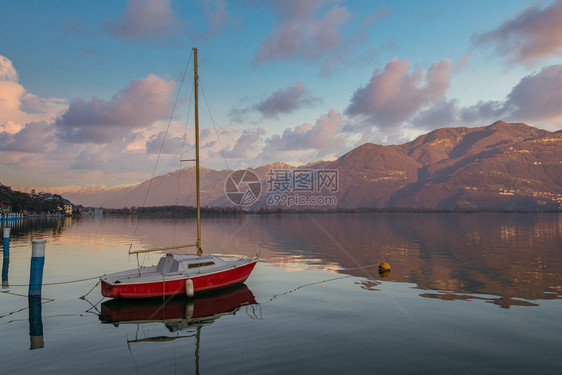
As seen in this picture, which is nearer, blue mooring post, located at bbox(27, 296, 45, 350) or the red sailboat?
blue mooring post, located at bbox(27, 296, 45, 350)

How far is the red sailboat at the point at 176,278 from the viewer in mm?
25031

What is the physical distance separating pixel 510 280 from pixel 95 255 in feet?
170

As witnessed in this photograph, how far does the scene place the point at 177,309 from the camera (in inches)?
965

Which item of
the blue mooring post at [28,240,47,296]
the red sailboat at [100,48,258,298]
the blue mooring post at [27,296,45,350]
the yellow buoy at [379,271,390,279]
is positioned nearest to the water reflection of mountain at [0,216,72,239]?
the blue mooring post at [28,240,47,296]

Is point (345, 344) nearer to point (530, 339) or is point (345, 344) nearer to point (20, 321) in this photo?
point (530, 339)

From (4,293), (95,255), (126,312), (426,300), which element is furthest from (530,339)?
(95,255)

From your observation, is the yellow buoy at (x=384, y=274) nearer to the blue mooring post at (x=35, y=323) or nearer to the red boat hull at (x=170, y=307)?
the red boat hull at (x=170, y=307)

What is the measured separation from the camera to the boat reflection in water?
22.2 meters

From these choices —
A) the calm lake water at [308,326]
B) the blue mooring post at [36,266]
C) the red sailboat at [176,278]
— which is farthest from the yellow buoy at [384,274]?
the blue mooring post at [36,266]

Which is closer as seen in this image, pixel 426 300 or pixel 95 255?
pixel 426 300

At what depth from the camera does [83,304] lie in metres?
26.0

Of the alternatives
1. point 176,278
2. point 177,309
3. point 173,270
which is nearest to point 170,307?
point 177,309

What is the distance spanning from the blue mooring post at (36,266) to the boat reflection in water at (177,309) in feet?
17.4

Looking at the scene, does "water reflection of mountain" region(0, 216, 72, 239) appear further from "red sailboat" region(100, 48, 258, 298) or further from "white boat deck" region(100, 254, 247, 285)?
"red sailboat" region(100, 48, 258, 298)
